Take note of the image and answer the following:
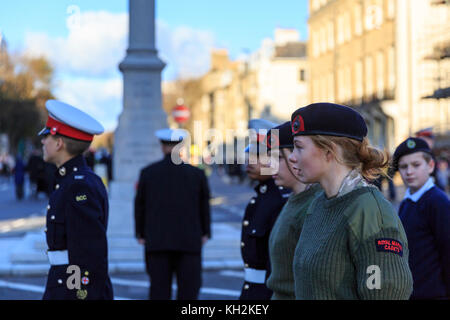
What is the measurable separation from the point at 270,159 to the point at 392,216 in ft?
7.09

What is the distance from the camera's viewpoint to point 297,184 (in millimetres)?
4246

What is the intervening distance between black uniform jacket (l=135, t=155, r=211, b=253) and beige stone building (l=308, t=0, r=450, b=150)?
25.4m

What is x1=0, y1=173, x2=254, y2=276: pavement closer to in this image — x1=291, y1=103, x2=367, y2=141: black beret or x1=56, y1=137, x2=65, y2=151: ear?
x1=56, y1=137, x2=65, y2=151: ear

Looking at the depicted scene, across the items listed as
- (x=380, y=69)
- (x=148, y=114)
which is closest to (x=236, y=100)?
(x=380, y=69)

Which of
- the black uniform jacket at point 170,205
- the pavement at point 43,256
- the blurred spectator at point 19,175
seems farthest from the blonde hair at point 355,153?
the blurred spectator at point 19,175

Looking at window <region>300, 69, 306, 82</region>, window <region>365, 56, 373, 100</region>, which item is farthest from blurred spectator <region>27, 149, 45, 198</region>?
window <region>300, 69, 306, 82</region>

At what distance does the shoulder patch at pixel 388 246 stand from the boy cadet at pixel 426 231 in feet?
7.28

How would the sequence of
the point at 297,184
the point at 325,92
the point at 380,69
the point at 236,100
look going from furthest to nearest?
the point at 236,100
the point at 325,92
the point at 380,69
the point at 297,184

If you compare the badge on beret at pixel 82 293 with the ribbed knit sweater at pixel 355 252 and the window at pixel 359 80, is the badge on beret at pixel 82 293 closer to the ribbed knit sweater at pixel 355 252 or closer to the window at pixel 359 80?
the ribbed knit sweater at pixel 355 252

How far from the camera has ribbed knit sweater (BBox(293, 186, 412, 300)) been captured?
263 cm

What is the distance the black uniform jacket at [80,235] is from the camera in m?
4.34

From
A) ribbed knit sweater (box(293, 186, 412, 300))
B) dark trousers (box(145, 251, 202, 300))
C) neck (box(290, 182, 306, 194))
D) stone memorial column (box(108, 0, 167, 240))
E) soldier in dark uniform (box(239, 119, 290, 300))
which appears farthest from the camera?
stone memorial column (box(108, 0, 167, 240))

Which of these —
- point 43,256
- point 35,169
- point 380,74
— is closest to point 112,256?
point 43,256
